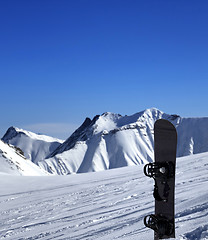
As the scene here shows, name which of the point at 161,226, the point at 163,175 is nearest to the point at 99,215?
the point at 161,226

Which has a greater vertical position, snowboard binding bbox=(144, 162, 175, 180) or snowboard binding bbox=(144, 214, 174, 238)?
snowboard binding bbox=(144, 162, 175, 180)

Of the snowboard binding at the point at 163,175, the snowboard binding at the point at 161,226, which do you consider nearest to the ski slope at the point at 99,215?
the snowboard binding at the point at 161,226

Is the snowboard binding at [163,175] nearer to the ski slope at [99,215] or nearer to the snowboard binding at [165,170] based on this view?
the snowboard binding at [165,170]

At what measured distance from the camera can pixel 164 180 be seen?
15.9ft

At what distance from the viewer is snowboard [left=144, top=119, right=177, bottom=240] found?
4.73 m

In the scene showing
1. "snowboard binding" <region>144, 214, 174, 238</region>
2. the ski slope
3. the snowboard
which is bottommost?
the ski slope

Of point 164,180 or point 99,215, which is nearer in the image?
point 164,180

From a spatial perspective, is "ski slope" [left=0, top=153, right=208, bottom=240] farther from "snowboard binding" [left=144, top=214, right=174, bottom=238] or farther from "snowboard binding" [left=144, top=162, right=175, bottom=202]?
"snowboard binding" [left=144, top=162, right=175, bottom=202]

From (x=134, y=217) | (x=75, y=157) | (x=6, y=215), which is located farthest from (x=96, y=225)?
(x=75, y=157)

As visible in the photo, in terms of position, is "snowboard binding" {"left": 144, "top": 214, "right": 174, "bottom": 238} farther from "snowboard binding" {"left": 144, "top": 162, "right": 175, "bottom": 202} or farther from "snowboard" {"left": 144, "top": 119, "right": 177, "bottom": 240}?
"snowboard binding" {"left": 144, "top": 162, "right": 175, "bottom": 202}

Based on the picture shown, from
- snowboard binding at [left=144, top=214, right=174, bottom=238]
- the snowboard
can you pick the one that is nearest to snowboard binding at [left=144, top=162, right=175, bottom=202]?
the snowboard

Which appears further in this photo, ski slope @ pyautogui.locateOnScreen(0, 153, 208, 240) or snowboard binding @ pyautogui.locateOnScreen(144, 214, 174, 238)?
ski slope @ pyautogui.locateOnScreen(0, 153, 208, 240)

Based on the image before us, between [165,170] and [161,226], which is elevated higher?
[165,170]

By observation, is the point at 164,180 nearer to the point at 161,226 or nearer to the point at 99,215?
the point at 161,226
